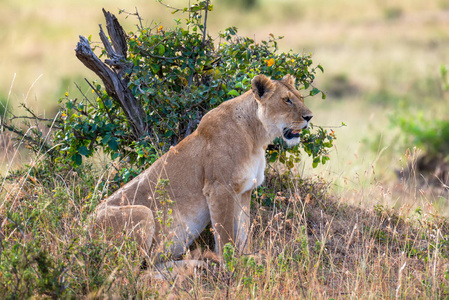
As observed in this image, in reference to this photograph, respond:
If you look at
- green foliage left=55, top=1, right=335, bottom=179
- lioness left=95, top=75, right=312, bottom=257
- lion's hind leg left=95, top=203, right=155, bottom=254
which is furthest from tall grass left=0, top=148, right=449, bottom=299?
green foliage left=55, top=1, right=335, bottom=179

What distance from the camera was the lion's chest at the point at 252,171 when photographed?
5.36m

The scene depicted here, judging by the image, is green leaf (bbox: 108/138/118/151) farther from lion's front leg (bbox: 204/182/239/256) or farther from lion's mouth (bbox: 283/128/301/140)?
lion's mouth (bbox: 283/128/301/140)

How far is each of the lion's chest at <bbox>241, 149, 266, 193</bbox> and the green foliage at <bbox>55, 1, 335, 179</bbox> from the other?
0.82 metres

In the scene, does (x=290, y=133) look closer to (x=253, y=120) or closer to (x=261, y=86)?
(x=253, y=120)

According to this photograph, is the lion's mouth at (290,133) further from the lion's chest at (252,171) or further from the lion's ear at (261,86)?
the lion's ear at (261,86)

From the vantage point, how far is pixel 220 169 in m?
5.34

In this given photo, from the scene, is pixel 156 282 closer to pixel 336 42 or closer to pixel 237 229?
pixel 237 229

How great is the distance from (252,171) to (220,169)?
0.32 m

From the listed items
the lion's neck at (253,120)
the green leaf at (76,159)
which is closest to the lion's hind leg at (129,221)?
the lion's neck at (253,120)

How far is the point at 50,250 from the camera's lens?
4852 mm

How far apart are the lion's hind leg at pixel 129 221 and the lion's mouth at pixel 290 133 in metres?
1.52

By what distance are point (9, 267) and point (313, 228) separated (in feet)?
10.3

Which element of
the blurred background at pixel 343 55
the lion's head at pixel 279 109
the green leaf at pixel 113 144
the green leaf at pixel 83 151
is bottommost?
the green leaf at pixel 83 151

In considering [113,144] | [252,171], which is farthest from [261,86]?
[113,144]
